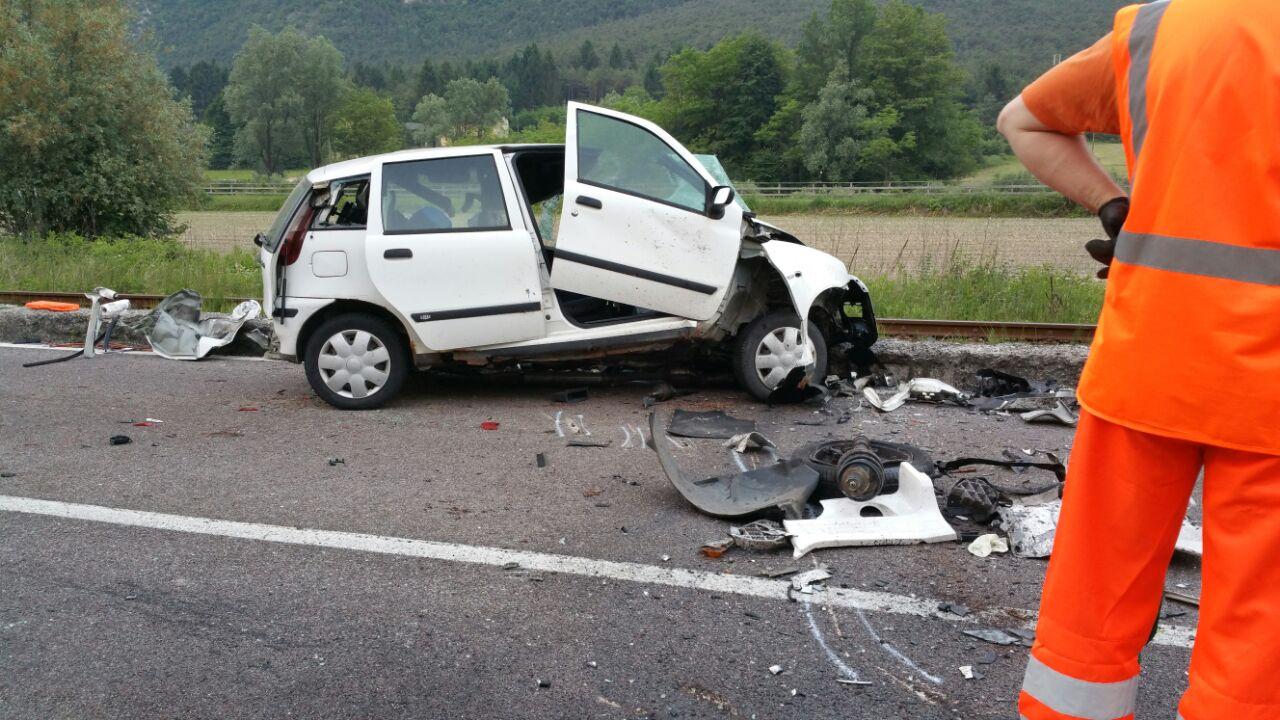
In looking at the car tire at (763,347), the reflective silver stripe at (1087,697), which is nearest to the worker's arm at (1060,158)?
the reflective silver stripe at (1087,697)

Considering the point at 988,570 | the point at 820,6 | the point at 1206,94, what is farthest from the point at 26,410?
the point at 820,6

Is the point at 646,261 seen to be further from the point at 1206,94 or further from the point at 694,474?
the point at 1206,94

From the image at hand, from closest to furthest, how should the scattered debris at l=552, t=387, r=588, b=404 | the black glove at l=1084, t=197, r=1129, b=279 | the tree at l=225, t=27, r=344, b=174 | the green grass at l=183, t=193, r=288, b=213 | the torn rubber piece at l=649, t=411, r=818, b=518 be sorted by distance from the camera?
the black glove at l=1084, t=197, r=1129, b=279
the torn rubber piece at l=649, t=411, r=818, b=518
the scattered debris at l=552, t=387, r=588, b=404
the green grass at l=183, t=193, r=288, b=213
the tree at l=225, t=27, r=344, b=174

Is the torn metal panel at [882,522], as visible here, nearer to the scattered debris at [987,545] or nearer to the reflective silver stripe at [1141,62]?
the scattered debris at [987,545]

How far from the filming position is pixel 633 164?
263 inches

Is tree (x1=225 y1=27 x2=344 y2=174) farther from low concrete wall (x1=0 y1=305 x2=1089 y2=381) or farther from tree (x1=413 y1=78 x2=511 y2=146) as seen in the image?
low concrete wall (x1=0 y1=305 x2=1089 y2=381)

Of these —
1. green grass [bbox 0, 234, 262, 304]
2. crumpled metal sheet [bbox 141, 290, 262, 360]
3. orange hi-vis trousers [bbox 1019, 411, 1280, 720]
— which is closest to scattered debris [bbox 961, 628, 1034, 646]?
orange hi-vis trousers [bbox 1019, 411, 1280, 720]

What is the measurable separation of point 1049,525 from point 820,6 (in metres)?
157

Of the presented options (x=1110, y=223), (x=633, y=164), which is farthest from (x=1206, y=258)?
(x=633, y=164)

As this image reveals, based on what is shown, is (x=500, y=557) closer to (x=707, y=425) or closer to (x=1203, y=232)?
(x=707, y=425)

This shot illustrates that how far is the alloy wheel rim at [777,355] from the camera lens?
698 cm

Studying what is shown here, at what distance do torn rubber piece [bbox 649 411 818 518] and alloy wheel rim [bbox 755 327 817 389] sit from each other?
6.22ft

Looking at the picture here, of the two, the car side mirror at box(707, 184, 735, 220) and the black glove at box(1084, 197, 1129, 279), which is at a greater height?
the black glove at box(1084, 197, 1129, 279)

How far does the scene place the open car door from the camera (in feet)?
21.6
